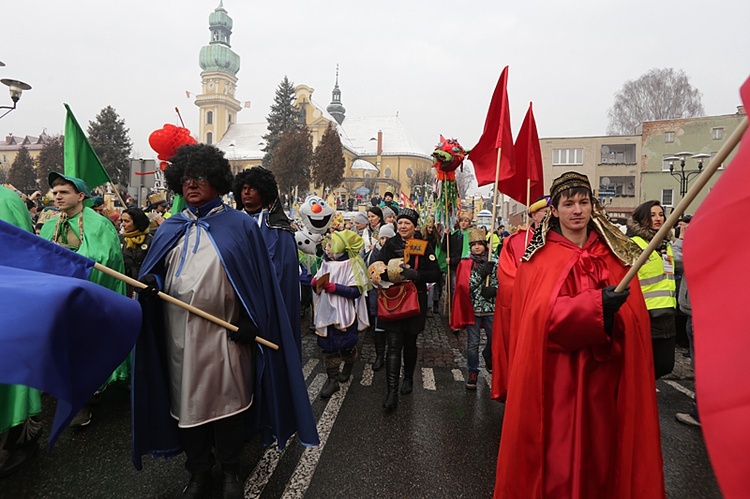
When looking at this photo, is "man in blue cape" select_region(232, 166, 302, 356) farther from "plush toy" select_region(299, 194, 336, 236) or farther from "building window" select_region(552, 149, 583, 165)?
"building window" select_region(552, 149, 583, 165)

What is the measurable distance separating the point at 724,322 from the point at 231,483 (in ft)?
9.22

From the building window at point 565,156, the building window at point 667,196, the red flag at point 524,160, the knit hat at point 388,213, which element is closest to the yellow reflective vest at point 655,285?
the red flag at point 524,160

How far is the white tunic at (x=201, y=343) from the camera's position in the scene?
2.67 m

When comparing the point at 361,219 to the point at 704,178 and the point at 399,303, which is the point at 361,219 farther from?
the point at 704,178

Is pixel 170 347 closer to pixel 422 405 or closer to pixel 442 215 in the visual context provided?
pixel 422 405

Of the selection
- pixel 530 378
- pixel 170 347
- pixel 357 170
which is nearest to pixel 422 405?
pixel 530 378

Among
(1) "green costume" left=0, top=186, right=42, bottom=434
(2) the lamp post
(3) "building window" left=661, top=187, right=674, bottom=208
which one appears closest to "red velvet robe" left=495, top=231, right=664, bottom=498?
(1) "green costume" left=0, top=186, right=42, bottom=434

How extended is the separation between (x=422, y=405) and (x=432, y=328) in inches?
147

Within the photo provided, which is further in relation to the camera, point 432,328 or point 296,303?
point 432,328

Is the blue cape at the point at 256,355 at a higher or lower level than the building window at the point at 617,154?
A: lower

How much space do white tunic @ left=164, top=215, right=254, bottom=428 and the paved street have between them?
2.30 ft

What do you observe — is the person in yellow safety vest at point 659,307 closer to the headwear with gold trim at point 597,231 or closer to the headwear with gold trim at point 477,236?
the headwear with gold trim at point 597,231

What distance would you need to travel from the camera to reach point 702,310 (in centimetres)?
112

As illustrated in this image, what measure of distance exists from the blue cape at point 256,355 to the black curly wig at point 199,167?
23 centimetres
